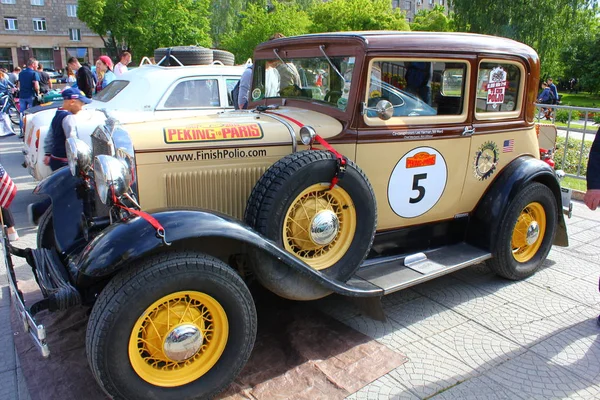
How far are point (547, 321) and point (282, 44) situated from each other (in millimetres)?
3026

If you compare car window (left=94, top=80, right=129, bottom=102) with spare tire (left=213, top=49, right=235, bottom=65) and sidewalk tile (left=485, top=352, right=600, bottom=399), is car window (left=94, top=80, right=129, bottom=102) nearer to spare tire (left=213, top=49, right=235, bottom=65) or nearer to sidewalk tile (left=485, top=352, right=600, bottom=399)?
spare tire (left=213, top=49, right=235, bottom=65)

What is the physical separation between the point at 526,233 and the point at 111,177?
3488mm

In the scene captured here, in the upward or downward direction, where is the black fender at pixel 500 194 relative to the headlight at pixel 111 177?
downward

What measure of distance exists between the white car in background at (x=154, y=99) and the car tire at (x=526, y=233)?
426 centimetres

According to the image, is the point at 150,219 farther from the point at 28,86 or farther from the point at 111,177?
the point at 28,86

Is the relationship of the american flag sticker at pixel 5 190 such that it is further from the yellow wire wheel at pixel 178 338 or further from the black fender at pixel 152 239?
the yellow wire wheel at pixel 178 338

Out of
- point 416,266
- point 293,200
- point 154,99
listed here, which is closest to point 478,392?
point 416,266

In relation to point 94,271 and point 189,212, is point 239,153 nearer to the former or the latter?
point 189,212

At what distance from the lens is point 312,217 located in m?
3.10

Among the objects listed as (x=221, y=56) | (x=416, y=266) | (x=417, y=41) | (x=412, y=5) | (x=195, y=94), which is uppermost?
(x=412, y=5)

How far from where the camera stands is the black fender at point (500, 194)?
13.1ft

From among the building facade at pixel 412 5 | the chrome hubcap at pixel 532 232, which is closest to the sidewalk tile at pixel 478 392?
the chrome hubcap at pixel 532 232

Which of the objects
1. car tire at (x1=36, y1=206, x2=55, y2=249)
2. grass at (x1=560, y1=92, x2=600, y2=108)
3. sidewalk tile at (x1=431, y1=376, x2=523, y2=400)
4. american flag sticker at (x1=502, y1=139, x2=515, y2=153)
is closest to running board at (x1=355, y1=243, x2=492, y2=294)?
sidewalk tile at (x1=431, y1=376, x2=523, y2=400)

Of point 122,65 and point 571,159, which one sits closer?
point 571,159
